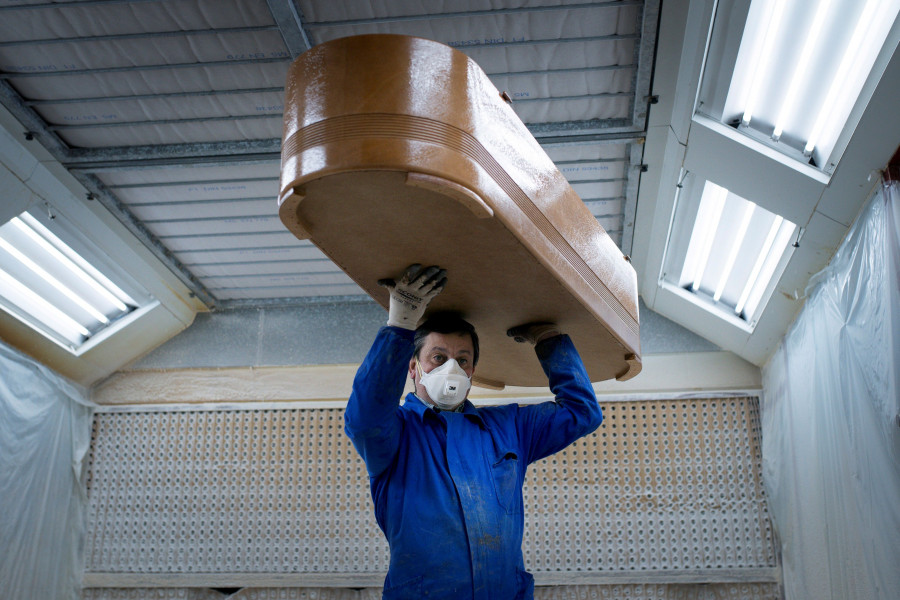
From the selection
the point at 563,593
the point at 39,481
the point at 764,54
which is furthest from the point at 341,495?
the point at 764,54

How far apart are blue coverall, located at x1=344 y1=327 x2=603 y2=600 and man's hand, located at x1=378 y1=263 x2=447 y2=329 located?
0.04 meters

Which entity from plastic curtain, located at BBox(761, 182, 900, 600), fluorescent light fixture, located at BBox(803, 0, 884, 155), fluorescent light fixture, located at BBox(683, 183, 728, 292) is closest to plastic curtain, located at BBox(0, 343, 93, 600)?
fluorescent light fixture, located at BBox(683, 183, 728, 292)

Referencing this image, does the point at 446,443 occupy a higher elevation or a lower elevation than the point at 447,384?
lower

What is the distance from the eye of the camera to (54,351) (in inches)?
198

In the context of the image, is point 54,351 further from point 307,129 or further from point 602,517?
point 307,129

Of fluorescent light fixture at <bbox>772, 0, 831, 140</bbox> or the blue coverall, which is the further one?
fluorescent light fixture at <bbox>772, 0, 831, 140</bbox>

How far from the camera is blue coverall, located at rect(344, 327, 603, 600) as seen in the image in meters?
2.27

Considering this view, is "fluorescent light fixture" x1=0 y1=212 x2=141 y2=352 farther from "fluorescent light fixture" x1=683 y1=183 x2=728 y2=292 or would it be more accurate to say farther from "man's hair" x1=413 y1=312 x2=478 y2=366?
"fluorescent light fixture" x1=683 y1=183 x2=728 y2=292

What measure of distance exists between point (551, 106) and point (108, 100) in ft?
6.76

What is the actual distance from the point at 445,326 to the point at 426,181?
83cm

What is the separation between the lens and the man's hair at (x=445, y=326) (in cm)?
255

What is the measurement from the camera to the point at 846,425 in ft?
10.5

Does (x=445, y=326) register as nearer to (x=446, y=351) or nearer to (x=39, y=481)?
(x=446, y=351)

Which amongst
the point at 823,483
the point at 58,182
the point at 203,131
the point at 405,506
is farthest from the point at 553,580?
the point at 58,182
